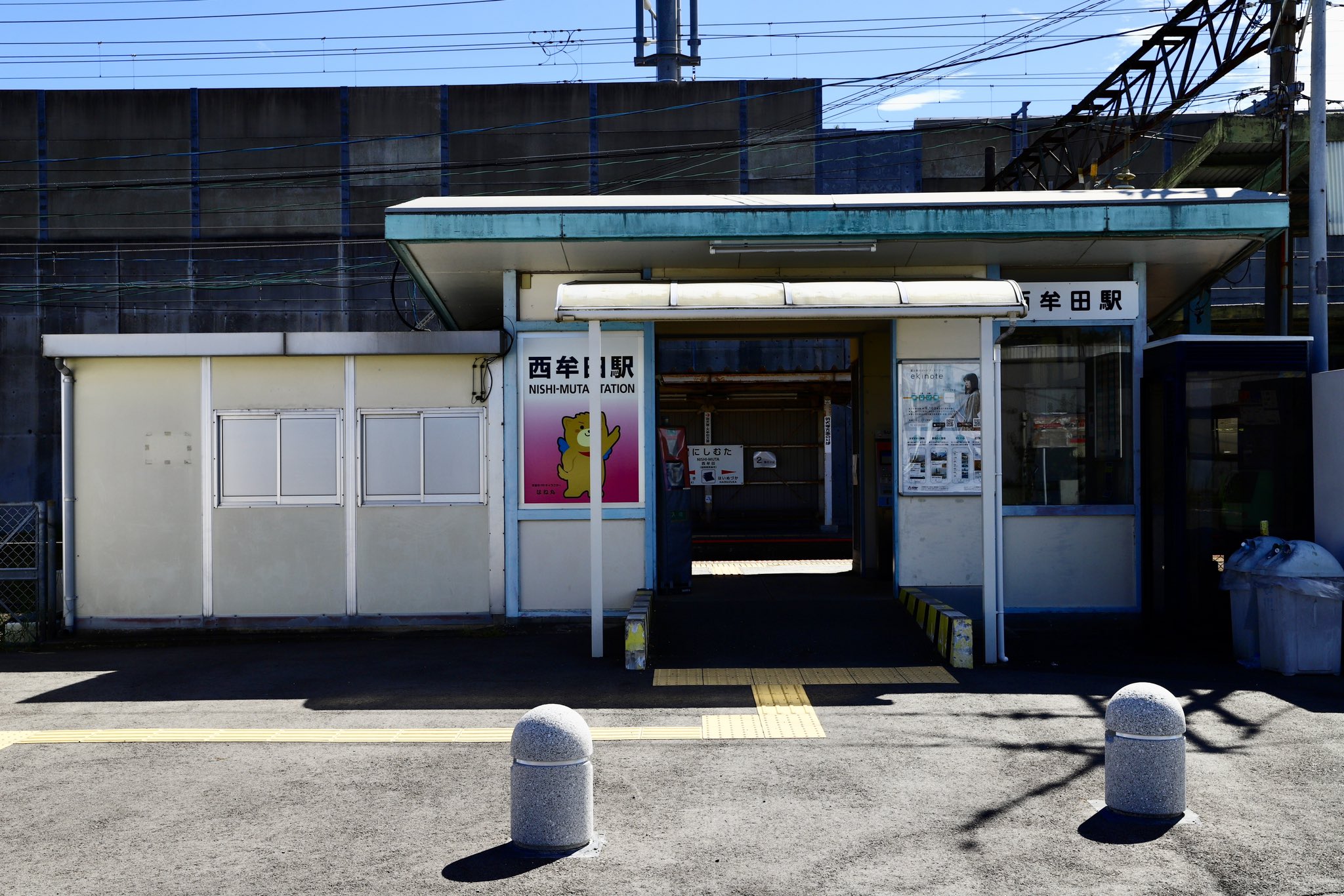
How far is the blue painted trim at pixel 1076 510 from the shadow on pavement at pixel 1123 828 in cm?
591

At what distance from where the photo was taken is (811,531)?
23.7 meters

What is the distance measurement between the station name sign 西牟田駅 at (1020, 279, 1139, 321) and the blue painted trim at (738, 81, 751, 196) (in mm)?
21295

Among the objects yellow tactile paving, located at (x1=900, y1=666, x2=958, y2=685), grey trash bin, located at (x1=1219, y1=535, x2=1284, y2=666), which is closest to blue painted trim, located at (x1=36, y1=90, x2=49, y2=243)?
yellow tactile paving, located at (x1=900, y1=666, x2=958, y2=685)

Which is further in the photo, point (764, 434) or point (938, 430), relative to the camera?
point (764, 434)

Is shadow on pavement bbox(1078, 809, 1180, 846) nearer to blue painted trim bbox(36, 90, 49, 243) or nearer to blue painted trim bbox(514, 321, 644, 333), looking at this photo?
blue painted trim bbox(514, 321, 644, 333)

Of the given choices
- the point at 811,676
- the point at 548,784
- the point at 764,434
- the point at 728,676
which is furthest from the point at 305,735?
the point at 764,434

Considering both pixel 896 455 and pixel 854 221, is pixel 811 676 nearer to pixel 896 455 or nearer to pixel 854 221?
pixel 896 455

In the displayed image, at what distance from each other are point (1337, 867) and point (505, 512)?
7.82m

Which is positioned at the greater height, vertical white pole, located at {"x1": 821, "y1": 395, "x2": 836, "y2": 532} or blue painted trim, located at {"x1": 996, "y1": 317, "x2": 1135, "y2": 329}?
blue painted trim, located at {"x1": 996, "y1": 317, "x2": 1135, "y2": 329}

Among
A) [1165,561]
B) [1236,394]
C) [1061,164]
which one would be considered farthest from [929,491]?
[1061,164]

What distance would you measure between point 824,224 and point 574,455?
11.1ft

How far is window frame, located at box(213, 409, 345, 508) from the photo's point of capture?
11289mm

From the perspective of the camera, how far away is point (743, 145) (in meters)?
31.9

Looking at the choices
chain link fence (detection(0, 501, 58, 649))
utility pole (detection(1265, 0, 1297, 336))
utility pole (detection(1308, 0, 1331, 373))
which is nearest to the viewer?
chain link fence (detection(0, 501, 58, 649))
